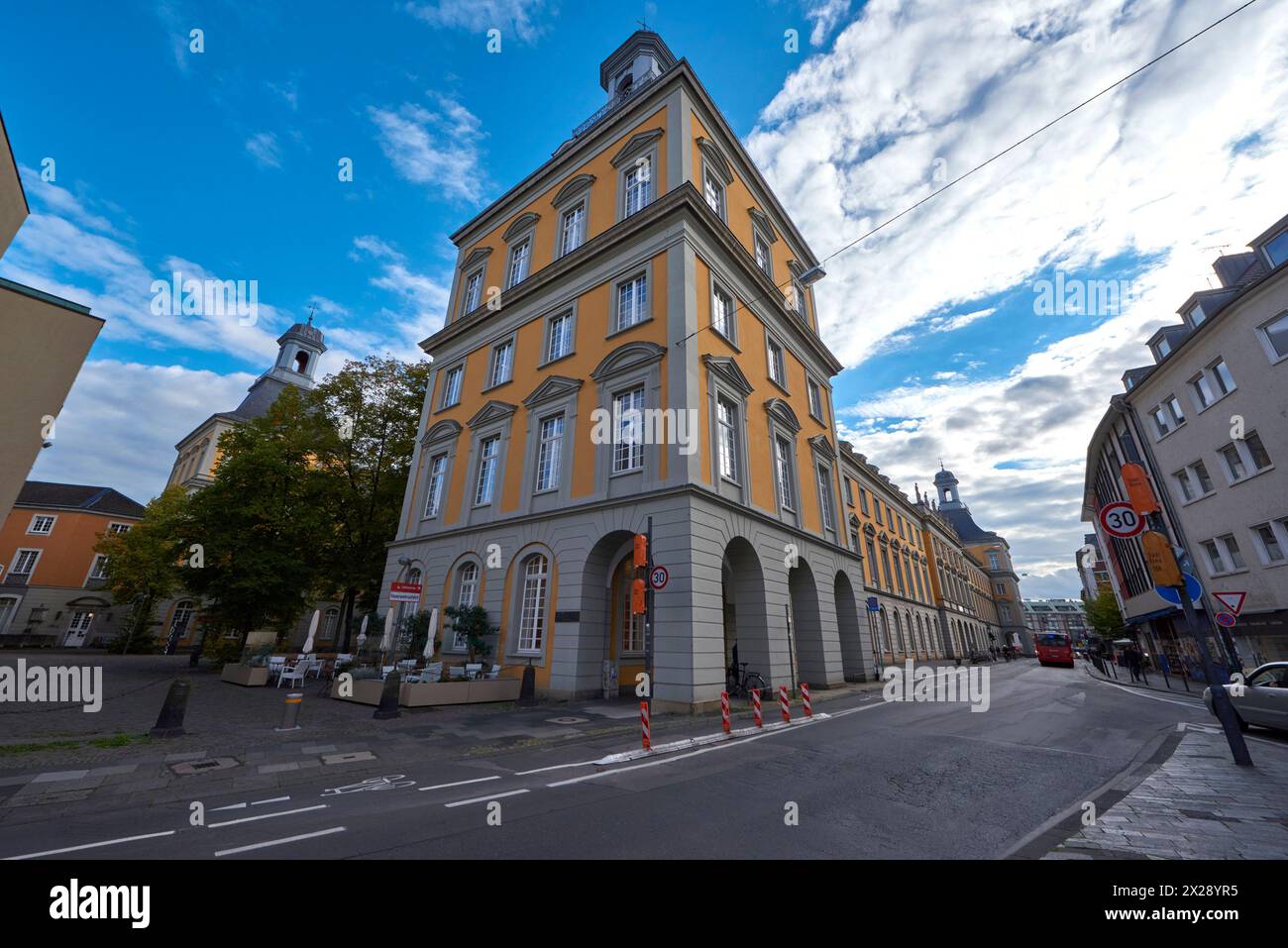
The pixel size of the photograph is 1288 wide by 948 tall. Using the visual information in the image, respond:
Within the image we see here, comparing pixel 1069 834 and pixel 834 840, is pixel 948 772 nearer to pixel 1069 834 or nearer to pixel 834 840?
pixel 1069 834

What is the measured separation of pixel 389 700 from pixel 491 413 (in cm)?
1186

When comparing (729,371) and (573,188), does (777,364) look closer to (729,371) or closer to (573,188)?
(729,371)

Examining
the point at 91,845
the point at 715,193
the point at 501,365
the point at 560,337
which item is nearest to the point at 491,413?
the point at 501,365

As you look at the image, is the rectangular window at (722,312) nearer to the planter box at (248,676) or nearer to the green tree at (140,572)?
the planter box at (248,676)

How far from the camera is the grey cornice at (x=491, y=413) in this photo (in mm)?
20312

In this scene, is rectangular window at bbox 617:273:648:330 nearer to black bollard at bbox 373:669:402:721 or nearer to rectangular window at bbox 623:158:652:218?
rectangular window at bbox 623:158:652:218

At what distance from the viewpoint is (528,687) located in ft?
48.4

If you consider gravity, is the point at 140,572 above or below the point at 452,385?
below

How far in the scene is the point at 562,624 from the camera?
15383mm

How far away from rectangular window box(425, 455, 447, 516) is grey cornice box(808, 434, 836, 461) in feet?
54.3

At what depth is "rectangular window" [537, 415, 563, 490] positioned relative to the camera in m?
18.1
